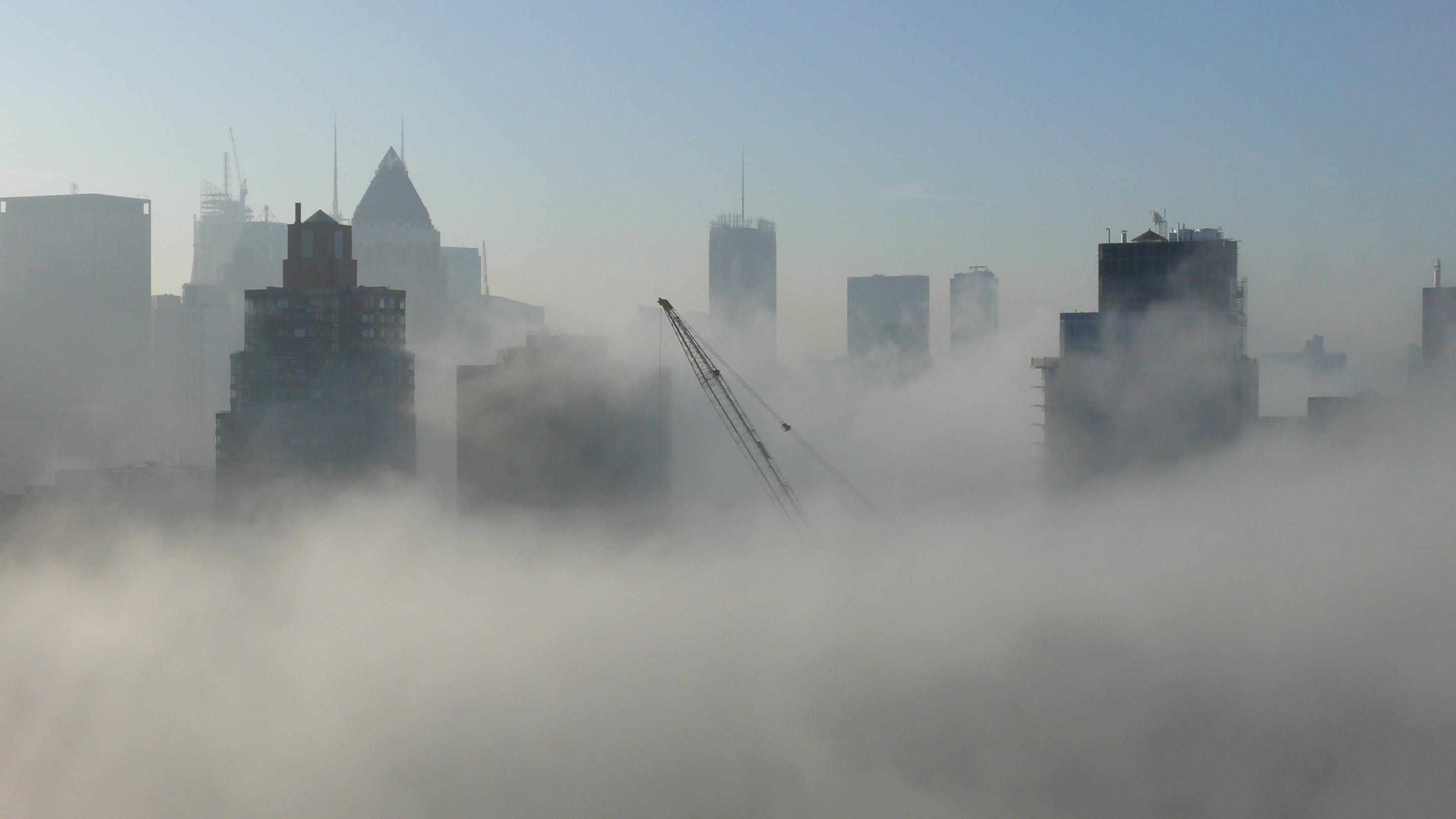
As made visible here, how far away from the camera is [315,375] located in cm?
17562

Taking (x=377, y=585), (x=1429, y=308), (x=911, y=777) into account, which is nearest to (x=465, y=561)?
(x=377, y=585)

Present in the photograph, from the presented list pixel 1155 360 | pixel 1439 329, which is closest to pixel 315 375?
pixel 1155 360

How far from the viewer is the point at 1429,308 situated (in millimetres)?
177750

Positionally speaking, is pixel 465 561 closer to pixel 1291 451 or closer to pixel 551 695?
pixel 551 695

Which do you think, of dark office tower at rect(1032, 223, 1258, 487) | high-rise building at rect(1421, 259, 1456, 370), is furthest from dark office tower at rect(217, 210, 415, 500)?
high-rise building at rect(1421, 259, 1456, 370)

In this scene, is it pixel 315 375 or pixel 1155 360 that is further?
pixel 315 375

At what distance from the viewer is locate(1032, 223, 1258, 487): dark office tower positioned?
474 feet

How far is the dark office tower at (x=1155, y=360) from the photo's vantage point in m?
144

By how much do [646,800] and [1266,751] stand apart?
6104cm

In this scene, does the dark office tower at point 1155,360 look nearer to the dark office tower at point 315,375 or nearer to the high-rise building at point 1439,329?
the high-rise building at point 1439,329

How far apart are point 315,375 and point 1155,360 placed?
320 ft

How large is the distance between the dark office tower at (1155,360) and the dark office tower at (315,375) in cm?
8219

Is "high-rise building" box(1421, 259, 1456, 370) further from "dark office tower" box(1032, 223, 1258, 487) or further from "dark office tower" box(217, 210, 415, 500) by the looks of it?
"dark office tower" box(217, 210, 415, 500)

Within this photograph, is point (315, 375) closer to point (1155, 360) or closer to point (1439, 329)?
point (1155, 360)
